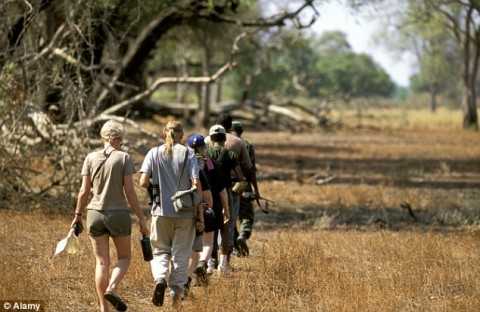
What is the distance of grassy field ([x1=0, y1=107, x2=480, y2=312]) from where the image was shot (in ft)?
28.3

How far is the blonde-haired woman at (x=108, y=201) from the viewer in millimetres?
7723

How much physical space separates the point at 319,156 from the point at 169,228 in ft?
75.6

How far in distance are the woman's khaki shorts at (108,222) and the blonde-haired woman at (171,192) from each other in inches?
25.3

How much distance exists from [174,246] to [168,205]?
0.38 metres

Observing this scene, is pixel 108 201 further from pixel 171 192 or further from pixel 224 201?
pixel 224 201

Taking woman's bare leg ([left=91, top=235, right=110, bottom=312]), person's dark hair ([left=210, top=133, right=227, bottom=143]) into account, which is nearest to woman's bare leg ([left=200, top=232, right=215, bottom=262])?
person's dark hair ([left=210, top=133, right=227, bottom=143])

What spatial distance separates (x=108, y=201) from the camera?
25.4 feet

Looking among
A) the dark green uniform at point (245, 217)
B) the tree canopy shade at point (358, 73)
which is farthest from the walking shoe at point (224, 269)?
the tree canopy shade at point (358, 73)

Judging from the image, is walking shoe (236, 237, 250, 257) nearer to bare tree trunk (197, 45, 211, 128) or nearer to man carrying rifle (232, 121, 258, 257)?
man carrying rifle (232, 121, 258, 257)

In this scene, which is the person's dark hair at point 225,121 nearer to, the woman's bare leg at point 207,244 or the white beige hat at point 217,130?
the white beige hat at point 217,130

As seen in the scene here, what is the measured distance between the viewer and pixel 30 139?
1473cm

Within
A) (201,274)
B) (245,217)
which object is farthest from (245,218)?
(201,274)

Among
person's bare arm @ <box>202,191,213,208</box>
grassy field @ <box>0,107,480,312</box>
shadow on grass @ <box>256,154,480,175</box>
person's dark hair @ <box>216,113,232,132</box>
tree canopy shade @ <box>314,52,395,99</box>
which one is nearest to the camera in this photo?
grassy field @ <box>0,107,480,312</box>

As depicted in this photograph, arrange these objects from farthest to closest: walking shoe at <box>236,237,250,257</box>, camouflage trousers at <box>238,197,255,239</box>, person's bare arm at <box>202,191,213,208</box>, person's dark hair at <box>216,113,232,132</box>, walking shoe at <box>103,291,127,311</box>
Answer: camouflage trousers at <box>238,197,255,239</box> → walking shoe at <box>236,237,250,257</box> → person's dark hair at <box>216,113,232,132</box> → person's bare arm at <box>202,191,213,208</box> → walking shoe at <box>103,291,127,311</box>
